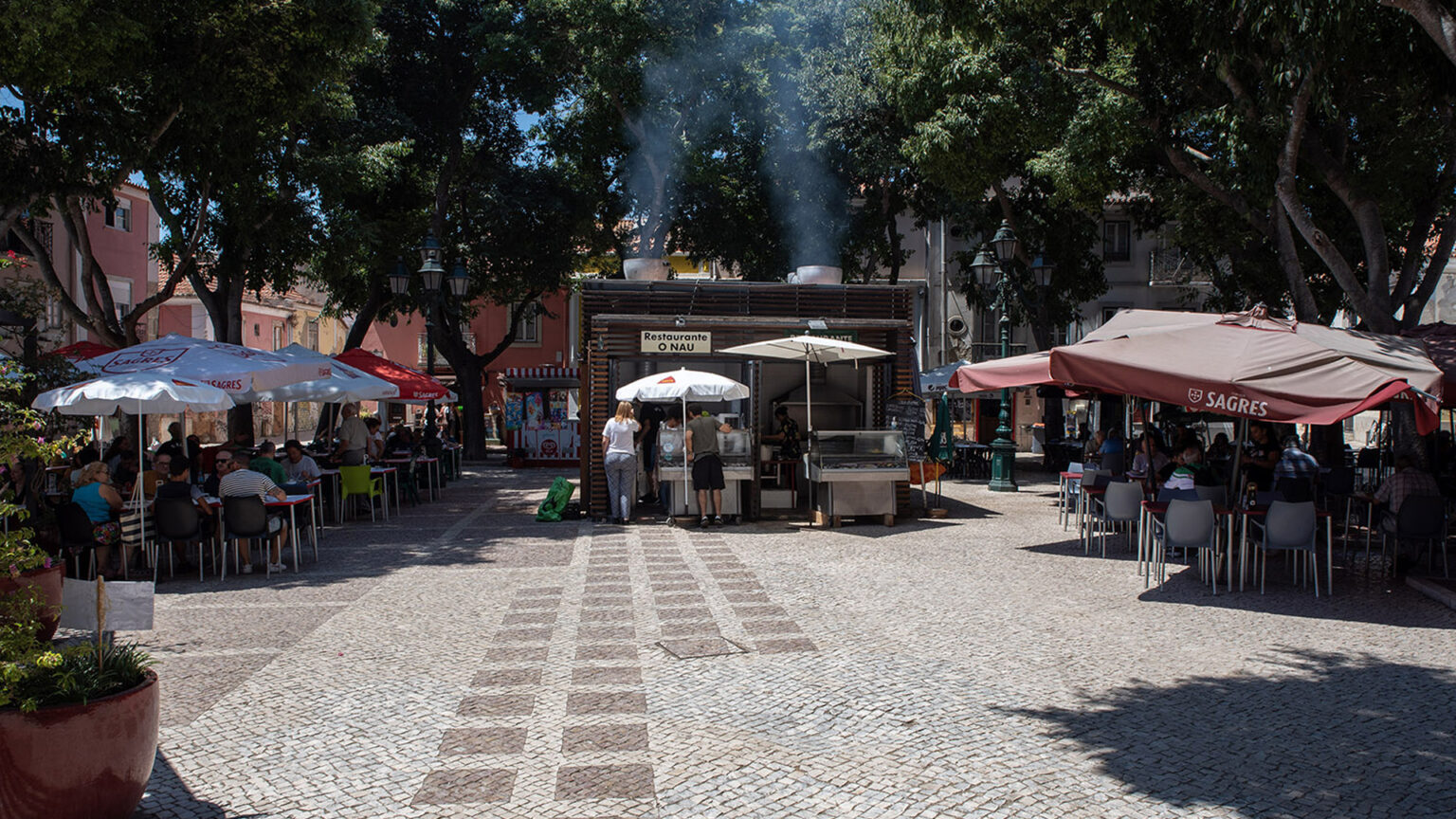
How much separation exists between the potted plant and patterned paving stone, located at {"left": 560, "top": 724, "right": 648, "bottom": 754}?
71.7 inches

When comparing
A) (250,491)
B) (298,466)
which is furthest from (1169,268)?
(250,491)

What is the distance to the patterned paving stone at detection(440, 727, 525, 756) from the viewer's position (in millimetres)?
5078

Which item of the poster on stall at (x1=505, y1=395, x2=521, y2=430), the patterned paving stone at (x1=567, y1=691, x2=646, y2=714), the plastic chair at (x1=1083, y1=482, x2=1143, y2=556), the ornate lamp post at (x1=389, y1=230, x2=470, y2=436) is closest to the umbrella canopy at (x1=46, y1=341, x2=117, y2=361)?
the ornate lamp post at (x1=389, y1=230, x2=470, y2=436)

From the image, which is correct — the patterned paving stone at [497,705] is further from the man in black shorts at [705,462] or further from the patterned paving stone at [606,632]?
the man in black shorts at [705,462]

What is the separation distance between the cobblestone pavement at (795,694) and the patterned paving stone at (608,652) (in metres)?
0.03

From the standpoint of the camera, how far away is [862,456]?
13742 millimetres

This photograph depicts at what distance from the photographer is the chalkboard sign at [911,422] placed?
49.3ft

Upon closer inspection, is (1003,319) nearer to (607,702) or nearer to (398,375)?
(398,375)

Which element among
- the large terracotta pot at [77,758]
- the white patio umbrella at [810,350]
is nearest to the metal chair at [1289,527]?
the white patio umbrella at [810,350]

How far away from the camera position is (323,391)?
50.2 feet

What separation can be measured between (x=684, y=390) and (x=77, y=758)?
1011cm

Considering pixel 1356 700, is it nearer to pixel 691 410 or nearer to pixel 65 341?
pixel 691 410

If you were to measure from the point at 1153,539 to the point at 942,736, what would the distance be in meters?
6.12

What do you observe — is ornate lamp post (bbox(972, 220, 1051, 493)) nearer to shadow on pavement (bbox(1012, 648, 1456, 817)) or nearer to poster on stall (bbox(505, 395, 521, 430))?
shadow on pavement (bbox(1012, 648, 1456, 817))
